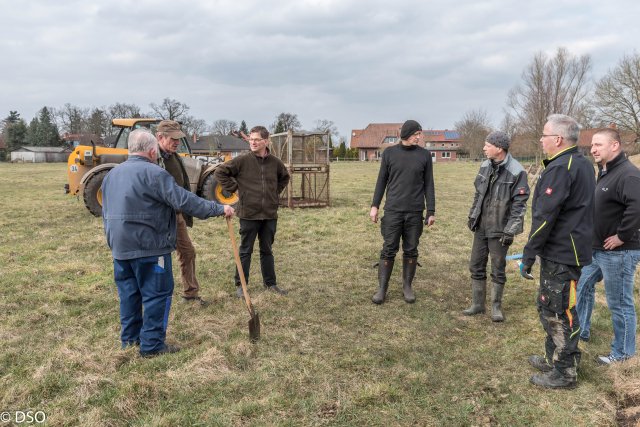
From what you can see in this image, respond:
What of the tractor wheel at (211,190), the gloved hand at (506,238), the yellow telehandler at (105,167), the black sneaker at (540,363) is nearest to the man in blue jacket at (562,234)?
the black sneaker at (540,363)

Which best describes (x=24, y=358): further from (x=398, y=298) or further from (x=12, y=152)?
(x=12, y=152)

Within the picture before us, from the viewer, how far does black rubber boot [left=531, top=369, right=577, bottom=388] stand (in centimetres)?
314

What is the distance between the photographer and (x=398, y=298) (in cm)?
509

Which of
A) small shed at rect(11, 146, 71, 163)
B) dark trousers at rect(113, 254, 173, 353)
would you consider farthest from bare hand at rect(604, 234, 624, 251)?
small shed at rect(11, 146, 71, 163)

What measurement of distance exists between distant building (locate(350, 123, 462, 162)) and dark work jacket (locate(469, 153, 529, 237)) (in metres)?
61.0

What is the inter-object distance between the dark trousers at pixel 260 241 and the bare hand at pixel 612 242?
3.12 meters

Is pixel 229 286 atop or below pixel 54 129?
below

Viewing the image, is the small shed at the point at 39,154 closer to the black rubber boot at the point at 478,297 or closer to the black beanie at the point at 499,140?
the black rubber boot at the point at 478,297

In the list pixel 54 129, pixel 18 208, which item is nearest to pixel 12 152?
pixel 54 129

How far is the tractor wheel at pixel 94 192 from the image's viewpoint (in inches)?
373

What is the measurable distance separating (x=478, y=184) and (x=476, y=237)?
1.81 feet

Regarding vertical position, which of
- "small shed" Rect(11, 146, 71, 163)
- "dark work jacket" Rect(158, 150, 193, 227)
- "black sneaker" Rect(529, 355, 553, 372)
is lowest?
"black sneaker" Rect(529, 355, 553, 372)

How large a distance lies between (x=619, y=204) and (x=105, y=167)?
374 inches

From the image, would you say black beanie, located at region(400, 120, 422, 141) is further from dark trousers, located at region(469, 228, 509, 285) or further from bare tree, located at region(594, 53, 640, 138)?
bare tree, located at region(594, 53, 640, 138)
